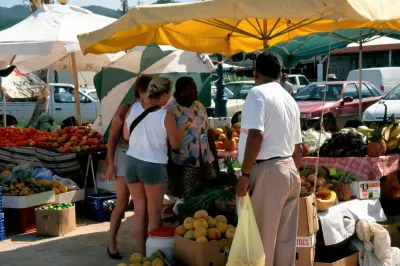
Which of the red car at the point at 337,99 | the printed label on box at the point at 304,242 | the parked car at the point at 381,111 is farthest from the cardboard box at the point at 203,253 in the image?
the red car at the point at 337,99

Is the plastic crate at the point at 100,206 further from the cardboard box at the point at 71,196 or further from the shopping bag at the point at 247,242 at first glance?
the shopping bag at the point at 247,242

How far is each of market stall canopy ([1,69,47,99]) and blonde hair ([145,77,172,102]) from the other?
10421 mm

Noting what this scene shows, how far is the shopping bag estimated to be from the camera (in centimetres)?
430

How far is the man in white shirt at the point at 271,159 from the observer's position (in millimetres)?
4230

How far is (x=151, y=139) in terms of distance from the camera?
538 centimetres

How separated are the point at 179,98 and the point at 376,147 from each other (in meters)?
2.25

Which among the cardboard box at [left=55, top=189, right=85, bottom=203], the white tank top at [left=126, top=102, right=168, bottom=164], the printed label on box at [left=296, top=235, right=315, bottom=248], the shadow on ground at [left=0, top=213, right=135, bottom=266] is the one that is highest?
the white tank top at [left=126, top=102, right=168, bottom=164]

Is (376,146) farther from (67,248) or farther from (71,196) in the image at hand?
(71,196)

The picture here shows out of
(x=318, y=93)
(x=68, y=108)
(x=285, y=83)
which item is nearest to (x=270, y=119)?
(x=285, y=83)

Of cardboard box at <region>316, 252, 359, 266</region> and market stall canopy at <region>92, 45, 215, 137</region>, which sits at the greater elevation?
market stall canopy at <region>92, 45, 215, 137</region>

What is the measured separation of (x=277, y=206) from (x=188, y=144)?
1.95 metres

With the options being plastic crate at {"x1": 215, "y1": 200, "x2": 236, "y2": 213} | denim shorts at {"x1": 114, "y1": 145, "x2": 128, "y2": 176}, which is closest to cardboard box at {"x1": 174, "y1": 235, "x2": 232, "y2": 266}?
plastic crate at {"x1": 215, "y1": 200, "x2": 236, "y2": 213}

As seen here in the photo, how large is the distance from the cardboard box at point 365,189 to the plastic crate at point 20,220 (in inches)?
161

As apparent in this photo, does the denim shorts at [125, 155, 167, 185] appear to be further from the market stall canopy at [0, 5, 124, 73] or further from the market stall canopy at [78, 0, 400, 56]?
the market stall canopy at [0, 5, 124, 73]
